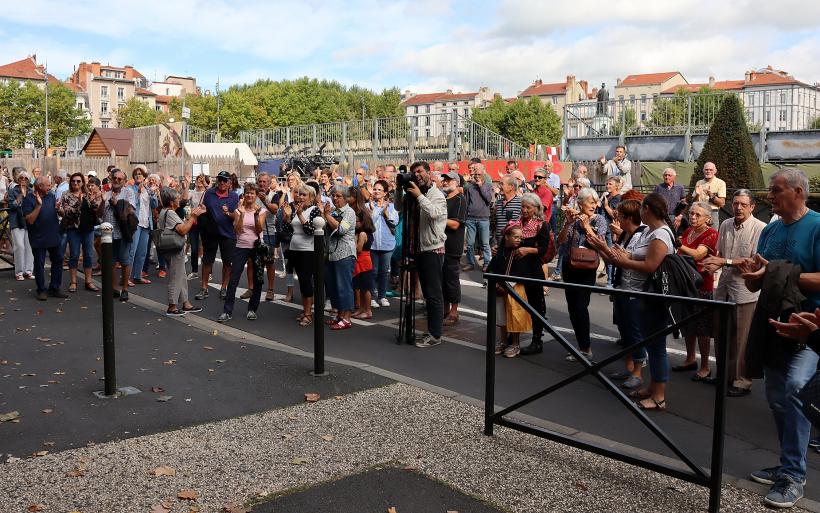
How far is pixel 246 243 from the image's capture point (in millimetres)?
10688

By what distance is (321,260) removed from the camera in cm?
743

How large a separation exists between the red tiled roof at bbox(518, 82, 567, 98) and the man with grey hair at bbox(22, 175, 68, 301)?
14814cm

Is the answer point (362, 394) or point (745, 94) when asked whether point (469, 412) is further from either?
point (745, 94)

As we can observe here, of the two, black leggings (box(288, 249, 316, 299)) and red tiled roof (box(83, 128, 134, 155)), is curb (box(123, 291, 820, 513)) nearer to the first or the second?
black leggings (box(288, 249, 316, 299))

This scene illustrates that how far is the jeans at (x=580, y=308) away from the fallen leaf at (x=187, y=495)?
12.4 feet

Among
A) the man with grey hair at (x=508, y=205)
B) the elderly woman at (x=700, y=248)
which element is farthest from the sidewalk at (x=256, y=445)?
the man with grey hair at (x=508, y=205)

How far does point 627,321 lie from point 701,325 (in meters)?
1.06

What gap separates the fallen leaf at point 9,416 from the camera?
→ 6.02 m

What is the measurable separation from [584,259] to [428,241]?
5.99 feet

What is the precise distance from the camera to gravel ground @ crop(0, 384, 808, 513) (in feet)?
14.9

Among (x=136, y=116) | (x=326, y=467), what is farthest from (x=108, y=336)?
(x=136, y=116)

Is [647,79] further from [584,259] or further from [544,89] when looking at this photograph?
[584,259]

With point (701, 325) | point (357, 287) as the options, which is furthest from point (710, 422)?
point (357, 287)

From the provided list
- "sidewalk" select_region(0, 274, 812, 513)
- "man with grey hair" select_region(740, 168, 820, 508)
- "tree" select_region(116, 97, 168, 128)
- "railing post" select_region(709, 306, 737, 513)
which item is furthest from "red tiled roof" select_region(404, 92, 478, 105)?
"railing post" select_region(709, 306, 737, 513)
